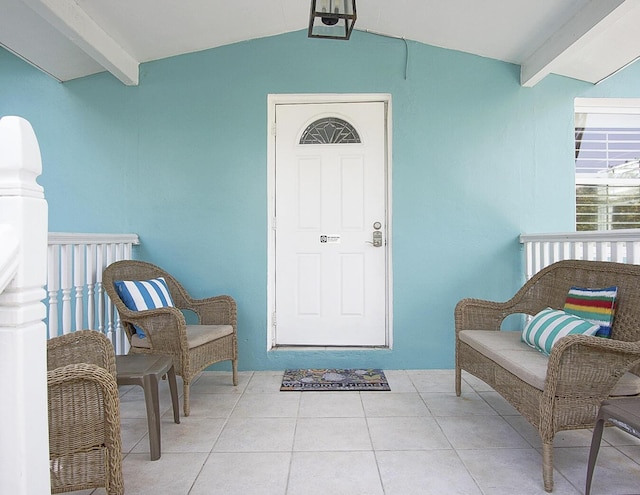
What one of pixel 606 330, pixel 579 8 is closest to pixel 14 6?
pixel 579 8

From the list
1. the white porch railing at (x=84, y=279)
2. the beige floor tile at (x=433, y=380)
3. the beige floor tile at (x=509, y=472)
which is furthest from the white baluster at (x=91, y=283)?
the beige floor tile at (x=509, y=472)

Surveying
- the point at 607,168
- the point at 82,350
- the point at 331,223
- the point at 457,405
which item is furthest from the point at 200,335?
the point at 607,168

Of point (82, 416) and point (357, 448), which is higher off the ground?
point (82, 416)

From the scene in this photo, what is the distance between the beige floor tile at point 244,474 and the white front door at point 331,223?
1.59m

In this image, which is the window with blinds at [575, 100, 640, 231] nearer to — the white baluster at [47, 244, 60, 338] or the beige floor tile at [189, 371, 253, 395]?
the beige floor tile at [189, 371, 253, 395]

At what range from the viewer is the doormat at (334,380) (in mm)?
3135

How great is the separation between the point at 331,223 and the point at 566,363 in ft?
7.14

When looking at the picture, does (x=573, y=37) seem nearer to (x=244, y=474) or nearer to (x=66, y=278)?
(x=244, y=474)

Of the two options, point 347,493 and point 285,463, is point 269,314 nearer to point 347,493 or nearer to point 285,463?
point 285,463

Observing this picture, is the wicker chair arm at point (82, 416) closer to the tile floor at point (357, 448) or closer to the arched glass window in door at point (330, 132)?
the tile floor at point (357, 448)

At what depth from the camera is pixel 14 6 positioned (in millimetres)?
2719

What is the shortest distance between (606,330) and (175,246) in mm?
2953

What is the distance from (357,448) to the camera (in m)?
2.24

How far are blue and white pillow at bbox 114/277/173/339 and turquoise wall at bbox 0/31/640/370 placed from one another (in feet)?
1.74
